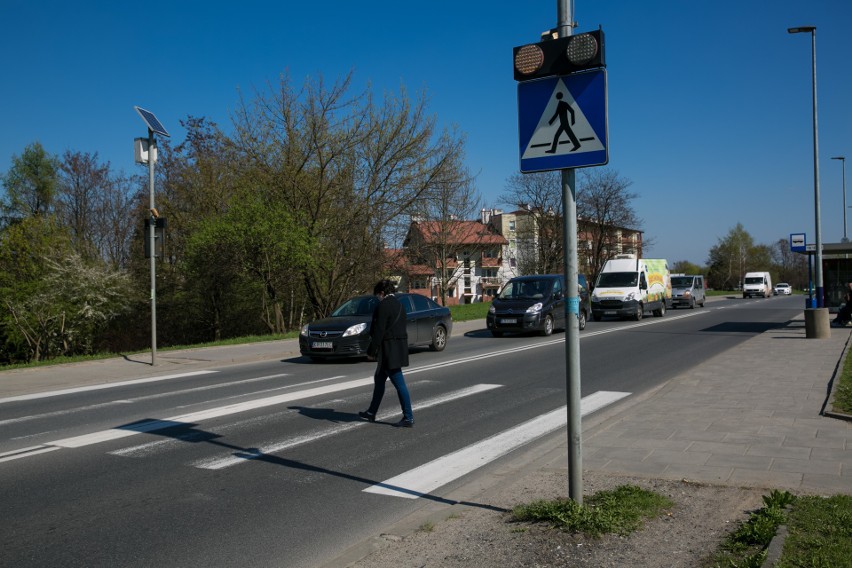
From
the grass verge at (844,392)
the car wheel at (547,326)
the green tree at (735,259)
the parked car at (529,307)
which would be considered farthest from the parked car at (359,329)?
the green tree at (735,259)

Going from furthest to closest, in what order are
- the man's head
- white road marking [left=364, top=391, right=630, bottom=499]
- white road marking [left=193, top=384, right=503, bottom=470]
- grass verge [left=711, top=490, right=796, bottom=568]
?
the man's head < white road marking [left=193, top=384, right=503, bottom=470] < white road marking [left=364, top=391, right=630, bottom=499] < grass verge [left=711, top=490, right=796, bottom=568]

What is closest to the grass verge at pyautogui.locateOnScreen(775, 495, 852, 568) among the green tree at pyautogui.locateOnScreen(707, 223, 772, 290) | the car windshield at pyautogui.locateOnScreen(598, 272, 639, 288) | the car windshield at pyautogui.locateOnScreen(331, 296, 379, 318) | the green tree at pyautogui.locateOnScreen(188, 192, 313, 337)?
the car windshield at pyautogui.locateOnScreen(331, 296, 379, 318)

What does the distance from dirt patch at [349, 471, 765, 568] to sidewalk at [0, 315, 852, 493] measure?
2.12ft

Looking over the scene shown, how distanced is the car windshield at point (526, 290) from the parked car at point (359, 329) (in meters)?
5.21

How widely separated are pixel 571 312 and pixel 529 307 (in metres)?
17.1

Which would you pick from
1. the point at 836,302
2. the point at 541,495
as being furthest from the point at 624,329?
the point at 541,495

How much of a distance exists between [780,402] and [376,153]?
20.8 metres

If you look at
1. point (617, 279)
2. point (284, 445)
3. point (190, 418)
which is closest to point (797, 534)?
point (284, 445)

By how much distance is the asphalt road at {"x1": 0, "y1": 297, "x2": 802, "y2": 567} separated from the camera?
442 cm

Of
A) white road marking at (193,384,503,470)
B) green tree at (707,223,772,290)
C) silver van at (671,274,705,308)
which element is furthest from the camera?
green tree at (707,223,772,290)

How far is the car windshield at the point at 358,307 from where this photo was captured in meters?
15.5

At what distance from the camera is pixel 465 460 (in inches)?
253

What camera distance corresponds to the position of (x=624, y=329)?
23.8 meters

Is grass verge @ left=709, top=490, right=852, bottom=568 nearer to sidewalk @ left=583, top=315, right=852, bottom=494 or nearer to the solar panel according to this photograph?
sidewalk @ left=583, top=315, right=852, bottom=494
